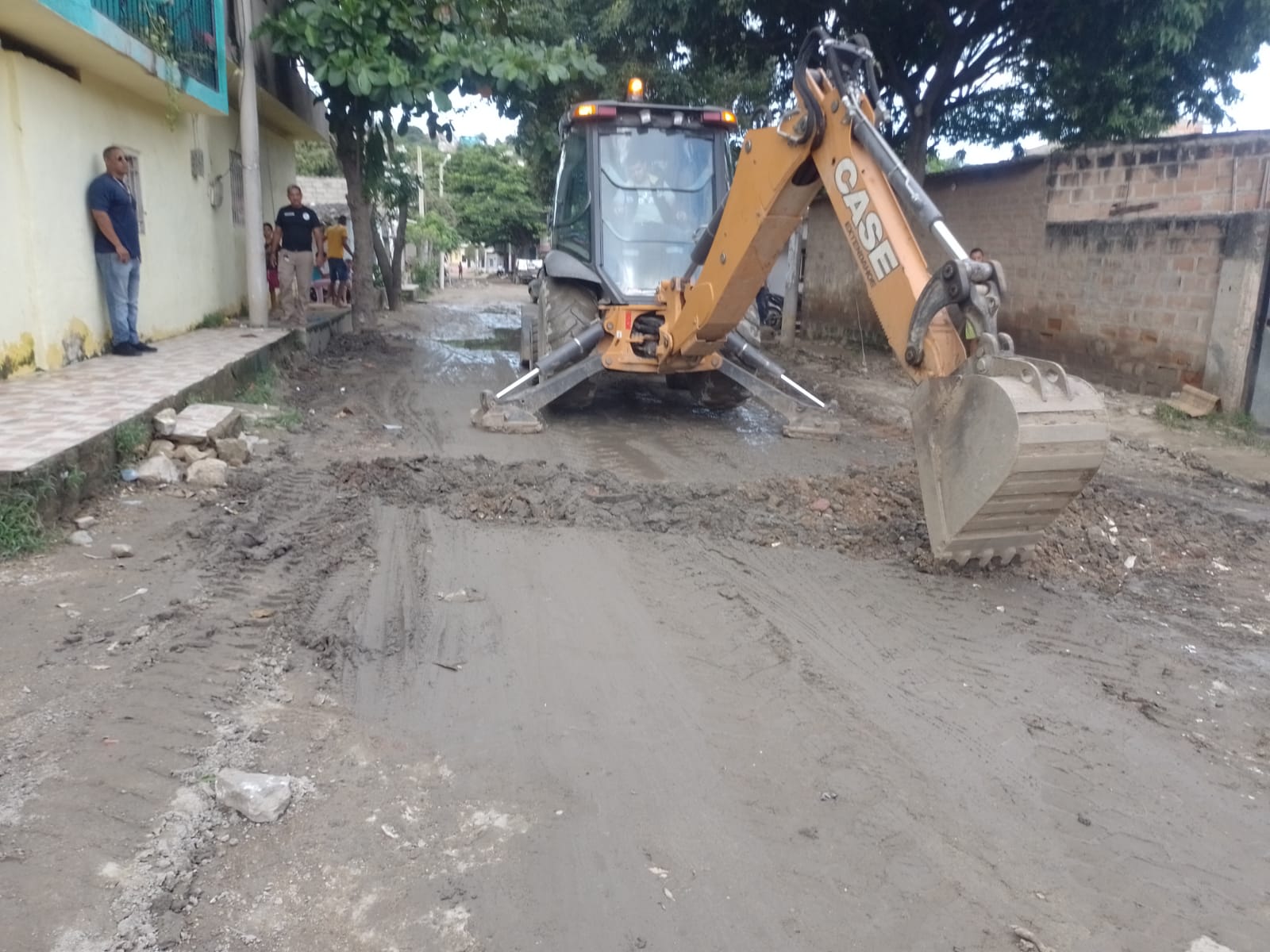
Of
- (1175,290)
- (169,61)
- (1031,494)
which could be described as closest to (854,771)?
(1031,494)

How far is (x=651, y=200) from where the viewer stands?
27.8ft

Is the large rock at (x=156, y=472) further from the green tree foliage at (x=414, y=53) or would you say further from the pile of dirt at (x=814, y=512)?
the green tree foliage at (x=414, y=53)

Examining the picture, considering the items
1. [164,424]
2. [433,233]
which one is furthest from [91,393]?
[433,233]

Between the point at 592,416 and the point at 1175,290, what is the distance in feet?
19.9

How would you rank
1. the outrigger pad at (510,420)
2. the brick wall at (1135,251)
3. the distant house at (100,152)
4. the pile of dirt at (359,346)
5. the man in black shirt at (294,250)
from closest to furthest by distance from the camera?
the distant house at (100,152)
the outrigger pad at (510,420)
the brick wall at (1135,251)
the pile of dirt at (359,346)
the man in black shirt at (294,250)

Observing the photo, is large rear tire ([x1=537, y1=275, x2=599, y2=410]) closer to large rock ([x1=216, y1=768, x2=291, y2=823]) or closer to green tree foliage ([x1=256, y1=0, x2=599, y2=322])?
green tree foliage ([x1=256, y1=0, x2=599, y2=322])

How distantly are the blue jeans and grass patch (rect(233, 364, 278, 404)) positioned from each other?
1125mm

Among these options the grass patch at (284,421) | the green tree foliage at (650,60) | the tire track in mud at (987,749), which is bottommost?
the tire track in mud at (987,749)

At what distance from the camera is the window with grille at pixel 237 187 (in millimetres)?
13766

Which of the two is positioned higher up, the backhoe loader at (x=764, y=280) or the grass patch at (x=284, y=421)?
the backhoe loader at (x=764, y=280)

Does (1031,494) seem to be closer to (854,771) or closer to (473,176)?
(854,771)

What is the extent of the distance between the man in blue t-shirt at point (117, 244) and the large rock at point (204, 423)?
237 centimetres

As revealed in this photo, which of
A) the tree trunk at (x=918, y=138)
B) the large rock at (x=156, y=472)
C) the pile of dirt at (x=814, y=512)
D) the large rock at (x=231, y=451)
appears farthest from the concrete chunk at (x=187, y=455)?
the tree trunk at (x=918, y=138)

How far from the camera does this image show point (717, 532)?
547cm
